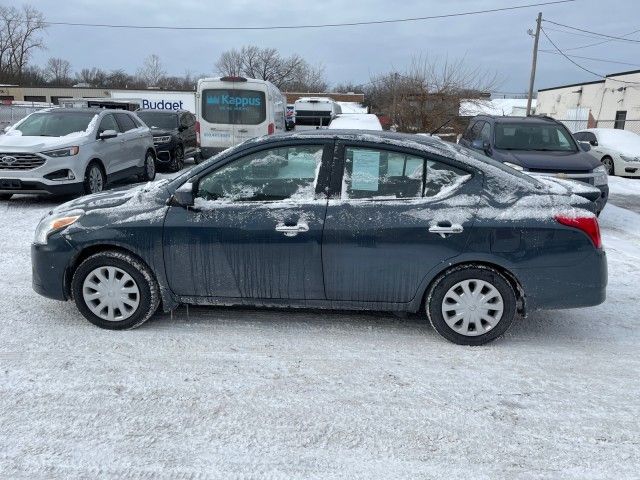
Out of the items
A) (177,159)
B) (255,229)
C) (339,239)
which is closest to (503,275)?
(339,239)

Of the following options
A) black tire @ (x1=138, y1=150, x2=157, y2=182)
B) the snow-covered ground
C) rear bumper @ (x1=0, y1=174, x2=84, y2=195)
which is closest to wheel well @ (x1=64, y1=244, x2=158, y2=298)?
the snow-covered ground

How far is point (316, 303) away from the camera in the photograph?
Answer: 4.21m

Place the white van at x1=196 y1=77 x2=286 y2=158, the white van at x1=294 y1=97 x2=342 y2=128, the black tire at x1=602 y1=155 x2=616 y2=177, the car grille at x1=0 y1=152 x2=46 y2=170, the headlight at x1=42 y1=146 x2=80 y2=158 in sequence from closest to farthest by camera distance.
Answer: the car grille at x1=0 y1=152 x2=46 y2=170 → the headlight at x1=42 y1=146 x2=80 y2=158 → the white van at x1=196 y1=77 x2=286 y2=158 → the black tire at x1=602 y1=155 x2=616 y2=177 → the white van at x1=294 y1=97 x2=342 y2=128

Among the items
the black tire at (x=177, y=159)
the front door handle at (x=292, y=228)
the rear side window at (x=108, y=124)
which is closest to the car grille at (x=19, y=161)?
the rear side window at (x=108, y=124)

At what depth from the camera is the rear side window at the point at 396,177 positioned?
410 cm

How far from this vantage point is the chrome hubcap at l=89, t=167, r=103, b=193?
953cm

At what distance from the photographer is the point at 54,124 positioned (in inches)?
388

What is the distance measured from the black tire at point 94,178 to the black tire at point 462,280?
7.27 m

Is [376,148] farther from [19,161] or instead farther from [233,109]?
[233,109]

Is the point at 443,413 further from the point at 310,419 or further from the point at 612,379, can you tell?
the point at 612,379

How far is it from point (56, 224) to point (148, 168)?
26.7 feet

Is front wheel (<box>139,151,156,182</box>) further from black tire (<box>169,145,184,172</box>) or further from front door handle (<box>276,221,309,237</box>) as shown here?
front door handle (<box>276,221,309,237</box>)

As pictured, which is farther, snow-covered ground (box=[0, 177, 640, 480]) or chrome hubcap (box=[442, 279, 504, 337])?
chrome hubcap (box=[442, 279, 504, 337])

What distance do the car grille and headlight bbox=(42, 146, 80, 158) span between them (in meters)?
0.17
